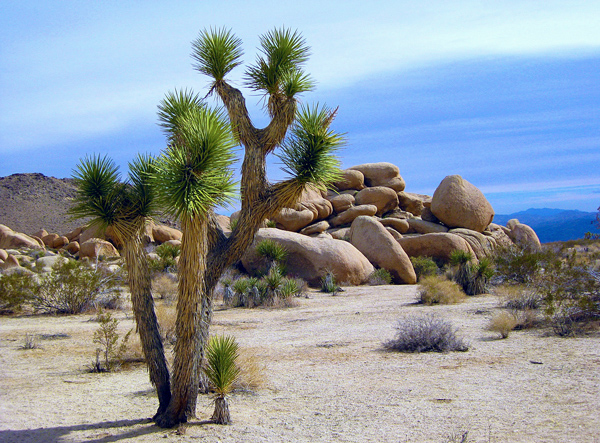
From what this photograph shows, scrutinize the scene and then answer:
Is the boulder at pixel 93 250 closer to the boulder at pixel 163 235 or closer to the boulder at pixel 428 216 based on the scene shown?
the boulder at pixel 163 235

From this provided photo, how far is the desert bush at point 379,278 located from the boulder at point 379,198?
31.3 feet

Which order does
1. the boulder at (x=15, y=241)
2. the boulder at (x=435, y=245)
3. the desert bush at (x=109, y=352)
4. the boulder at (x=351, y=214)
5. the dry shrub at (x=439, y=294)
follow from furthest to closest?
the boulder at (x=15, y=241) → the boulder at (x=351, y=214) → the boulder at (x=435, y=245) → the dry shrub at (x=439, y=294) → the desert bush at (x=109, y=352)

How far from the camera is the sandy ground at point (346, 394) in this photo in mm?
5602

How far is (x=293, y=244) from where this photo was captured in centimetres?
2145

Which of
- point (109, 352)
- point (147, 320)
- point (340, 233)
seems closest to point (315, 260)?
point (340, 233)

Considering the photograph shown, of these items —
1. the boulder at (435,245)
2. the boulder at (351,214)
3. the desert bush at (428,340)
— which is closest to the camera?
the desert bush at (428,340)

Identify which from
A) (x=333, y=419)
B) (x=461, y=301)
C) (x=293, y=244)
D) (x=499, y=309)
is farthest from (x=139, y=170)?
(x=293, y=244)

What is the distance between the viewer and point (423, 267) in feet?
76.6

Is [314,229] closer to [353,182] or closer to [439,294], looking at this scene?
[353,182]

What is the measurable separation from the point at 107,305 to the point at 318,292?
723 cm

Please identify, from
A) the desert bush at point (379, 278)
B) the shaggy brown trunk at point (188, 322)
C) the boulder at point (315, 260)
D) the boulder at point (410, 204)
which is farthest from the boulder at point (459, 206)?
the shaggy brown trunk at point (188, 322)

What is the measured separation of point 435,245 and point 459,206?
425cm

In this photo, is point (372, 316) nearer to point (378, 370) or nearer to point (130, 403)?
point (378, 370)

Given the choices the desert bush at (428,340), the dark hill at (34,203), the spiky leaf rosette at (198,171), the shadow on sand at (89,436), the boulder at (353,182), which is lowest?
the shadow on sand at (89,436)
